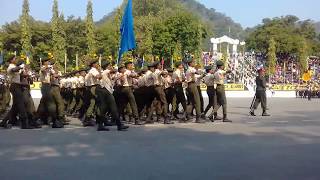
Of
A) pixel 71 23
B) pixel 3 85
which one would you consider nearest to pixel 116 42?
pixel 71 23

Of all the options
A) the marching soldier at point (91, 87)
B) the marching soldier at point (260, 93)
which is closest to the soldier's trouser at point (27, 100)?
the marching soldier at point (91, 87)

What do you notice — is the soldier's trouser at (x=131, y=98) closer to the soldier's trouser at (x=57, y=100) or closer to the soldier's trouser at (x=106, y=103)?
the soldier's trouser at (x=106, y=103)

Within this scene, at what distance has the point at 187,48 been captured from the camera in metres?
65.4

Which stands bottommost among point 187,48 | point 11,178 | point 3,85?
point 11,178

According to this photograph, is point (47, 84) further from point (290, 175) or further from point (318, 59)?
point (318, 59)

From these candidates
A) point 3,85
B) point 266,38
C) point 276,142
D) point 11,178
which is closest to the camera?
point 11,178

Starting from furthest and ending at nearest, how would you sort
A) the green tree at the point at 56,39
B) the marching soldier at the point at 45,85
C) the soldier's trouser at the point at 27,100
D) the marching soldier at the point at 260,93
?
the green tree at the point at 56,39
the marching soldier at the point at 260,93
the marching soldier at the point at 45,85
the soldier's trouser at the point at 27,100

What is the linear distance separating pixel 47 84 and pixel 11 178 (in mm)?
7699

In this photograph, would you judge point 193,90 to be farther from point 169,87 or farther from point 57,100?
point 57,100

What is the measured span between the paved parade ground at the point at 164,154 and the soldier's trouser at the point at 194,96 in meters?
2.32

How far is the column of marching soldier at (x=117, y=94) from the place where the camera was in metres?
13.5

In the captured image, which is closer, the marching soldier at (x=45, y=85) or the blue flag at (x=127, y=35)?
the marching soldier at (x=45, y=85)

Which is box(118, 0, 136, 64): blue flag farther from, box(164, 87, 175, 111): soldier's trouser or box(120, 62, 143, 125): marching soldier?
box(120, 62, 143, 125): marching soldier

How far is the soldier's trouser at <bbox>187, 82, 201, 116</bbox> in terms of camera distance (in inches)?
615
